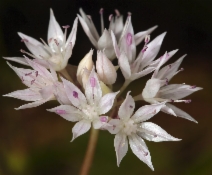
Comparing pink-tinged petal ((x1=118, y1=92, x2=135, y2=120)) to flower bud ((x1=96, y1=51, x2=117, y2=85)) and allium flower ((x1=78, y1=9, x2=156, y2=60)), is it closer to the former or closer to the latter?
flower bud ((x1=96, y1=51, x2=117, y2=85))

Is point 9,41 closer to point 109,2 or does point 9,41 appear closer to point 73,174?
point 109,2

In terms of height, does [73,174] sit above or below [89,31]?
below

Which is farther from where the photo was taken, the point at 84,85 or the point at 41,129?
the point at 41,129

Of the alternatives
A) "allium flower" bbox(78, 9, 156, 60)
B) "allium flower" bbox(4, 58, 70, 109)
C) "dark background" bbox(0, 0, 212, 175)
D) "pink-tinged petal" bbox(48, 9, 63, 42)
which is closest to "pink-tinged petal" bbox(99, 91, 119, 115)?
"allium flower" bbox(4, 58, 70, 109)

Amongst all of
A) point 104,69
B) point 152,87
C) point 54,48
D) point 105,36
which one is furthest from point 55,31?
point 152,87

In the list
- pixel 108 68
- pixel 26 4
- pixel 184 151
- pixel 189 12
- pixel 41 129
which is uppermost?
pixel 26 4

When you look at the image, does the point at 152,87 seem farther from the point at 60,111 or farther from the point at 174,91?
the point at 60,111

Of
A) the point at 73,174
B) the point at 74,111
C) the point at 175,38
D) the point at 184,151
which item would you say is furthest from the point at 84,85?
the point at 175,38
